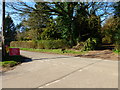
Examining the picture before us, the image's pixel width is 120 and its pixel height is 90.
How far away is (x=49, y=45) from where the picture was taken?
58.2 feet

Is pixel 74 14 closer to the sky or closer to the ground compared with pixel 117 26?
closer to the sky

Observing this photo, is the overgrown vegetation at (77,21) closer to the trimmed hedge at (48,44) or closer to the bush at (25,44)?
the trimmed hedge at (48,44)

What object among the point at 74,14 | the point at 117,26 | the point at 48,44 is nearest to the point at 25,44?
the point at 48,44

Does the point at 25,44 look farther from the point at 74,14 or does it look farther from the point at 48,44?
the point at 74,14

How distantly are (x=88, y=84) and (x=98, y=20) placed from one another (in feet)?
45.0

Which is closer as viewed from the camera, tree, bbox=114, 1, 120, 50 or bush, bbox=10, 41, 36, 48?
tree, bbox=114, 1, 120, 50

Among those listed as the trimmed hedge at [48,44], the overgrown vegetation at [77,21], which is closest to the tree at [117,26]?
the overgrown vegetation at [77,21]

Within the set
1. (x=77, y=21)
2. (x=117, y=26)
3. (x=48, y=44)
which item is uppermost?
(x=77, y=21)

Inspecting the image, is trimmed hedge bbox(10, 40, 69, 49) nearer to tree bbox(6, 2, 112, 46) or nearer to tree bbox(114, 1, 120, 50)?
tree bbox(6, 2, 112, 46)

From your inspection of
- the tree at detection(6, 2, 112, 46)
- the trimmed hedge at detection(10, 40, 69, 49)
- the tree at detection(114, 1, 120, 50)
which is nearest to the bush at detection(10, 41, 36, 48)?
the trimmed hedge at detection(10, 40, 69, 49)

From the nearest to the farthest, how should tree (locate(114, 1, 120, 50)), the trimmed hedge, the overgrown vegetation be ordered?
tree (locate(114, 1, 120, 50)), the overgrown vegetation, the trimmed hedge

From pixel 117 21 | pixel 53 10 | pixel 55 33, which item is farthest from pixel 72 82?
pixel 55 33

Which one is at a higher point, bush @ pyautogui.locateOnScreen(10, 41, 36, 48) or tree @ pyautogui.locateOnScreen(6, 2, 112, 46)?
tree @ pyautogui.locateOnScreen(6, 2, 112, 46)

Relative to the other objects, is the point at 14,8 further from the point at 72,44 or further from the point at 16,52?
the point at 72,44
